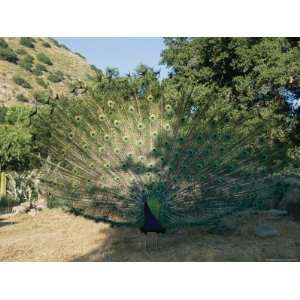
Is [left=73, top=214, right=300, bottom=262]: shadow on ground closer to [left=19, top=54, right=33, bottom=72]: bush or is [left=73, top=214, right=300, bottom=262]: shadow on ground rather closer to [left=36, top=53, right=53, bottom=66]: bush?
[left=19, top=54, right=33, bottom=72]: bush

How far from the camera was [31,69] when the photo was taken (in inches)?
920

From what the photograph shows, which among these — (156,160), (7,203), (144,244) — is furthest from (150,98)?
(7,203)

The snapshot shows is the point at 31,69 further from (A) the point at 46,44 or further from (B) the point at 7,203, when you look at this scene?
(B) the point at 7,203

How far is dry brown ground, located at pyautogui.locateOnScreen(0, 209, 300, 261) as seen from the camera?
550 cm

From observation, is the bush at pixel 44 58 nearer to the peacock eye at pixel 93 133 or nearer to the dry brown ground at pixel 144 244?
the dry brown ground at pixel 144 244

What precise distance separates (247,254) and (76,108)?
2.98 m

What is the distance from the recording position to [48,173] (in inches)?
247

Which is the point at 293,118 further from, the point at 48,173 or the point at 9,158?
the point at 9,158

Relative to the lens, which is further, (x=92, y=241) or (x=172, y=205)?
(x=92, y=241)

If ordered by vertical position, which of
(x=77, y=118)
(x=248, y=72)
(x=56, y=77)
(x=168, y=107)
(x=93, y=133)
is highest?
(x=56, y=77)

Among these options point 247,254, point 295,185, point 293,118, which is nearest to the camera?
point 247,254

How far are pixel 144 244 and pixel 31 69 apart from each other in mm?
19264

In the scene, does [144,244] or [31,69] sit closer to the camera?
[144,244]
